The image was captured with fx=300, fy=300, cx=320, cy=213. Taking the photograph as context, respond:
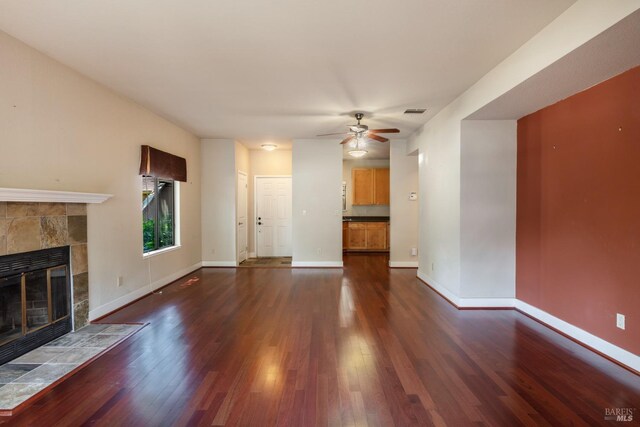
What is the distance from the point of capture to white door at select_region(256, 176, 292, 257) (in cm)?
773

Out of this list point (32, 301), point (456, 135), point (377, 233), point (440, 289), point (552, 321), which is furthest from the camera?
point (377, 233)

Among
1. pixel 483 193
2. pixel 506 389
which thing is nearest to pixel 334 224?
pixel 483 193

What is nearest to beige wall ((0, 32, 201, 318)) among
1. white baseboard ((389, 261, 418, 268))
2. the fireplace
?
the fireplace

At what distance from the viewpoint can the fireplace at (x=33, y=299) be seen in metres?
2.58

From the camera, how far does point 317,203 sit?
6.53 metres

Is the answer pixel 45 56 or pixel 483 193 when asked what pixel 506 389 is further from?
pixel 45 56

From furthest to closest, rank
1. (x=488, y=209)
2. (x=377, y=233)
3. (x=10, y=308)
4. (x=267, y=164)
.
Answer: (x=377, y=233) → (x=267, y=164) → (x=488, y=209) → (x=10, y=308)

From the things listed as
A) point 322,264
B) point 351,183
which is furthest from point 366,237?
point 322,264

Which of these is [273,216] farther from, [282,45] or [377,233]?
[282,45]

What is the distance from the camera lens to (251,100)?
407cm

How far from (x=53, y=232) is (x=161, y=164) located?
6.52 ft

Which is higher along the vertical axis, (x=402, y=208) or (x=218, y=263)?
(x=402, y=208)

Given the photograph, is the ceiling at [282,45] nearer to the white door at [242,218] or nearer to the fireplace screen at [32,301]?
the fireplace screen at [32,301]

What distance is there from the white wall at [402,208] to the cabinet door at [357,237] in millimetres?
1928
